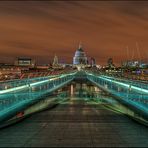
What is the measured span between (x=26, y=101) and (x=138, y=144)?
10.6m

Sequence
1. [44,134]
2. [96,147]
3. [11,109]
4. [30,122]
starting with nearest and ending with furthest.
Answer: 1. [96,147]
2. [44,134]
3. [11,109]
4. [30,122]

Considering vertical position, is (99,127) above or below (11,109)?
below

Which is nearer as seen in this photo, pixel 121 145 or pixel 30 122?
pixel 121 145

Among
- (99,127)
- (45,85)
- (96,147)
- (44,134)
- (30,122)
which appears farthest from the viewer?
(45,85)

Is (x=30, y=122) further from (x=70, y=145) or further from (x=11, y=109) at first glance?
(x=70, y=145)

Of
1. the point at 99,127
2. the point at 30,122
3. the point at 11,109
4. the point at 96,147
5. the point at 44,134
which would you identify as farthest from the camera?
the point at 30,122

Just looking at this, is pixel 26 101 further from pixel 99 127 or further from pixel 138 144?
pixel 138 144

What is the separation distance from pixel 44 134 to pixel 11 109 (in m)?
2.55

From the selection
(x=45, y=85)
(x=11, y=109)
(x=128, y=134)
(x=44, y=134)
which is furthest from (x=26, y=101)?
(x=45, y=85)

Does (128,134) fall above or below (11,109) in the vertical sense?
below

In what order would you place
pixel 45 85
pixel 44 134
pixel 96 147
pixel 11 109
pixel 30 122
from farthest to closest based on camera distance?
pixel 45 85 < pixel 30 122 < pixel 11 109 < pixel 44 134 < pixel 96 147

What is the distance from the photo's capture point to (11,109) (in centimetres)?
1998

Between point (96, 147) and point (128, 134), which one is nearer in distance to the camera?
point (96, 147)

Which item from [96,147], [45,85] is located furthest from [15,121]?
[45,85]
